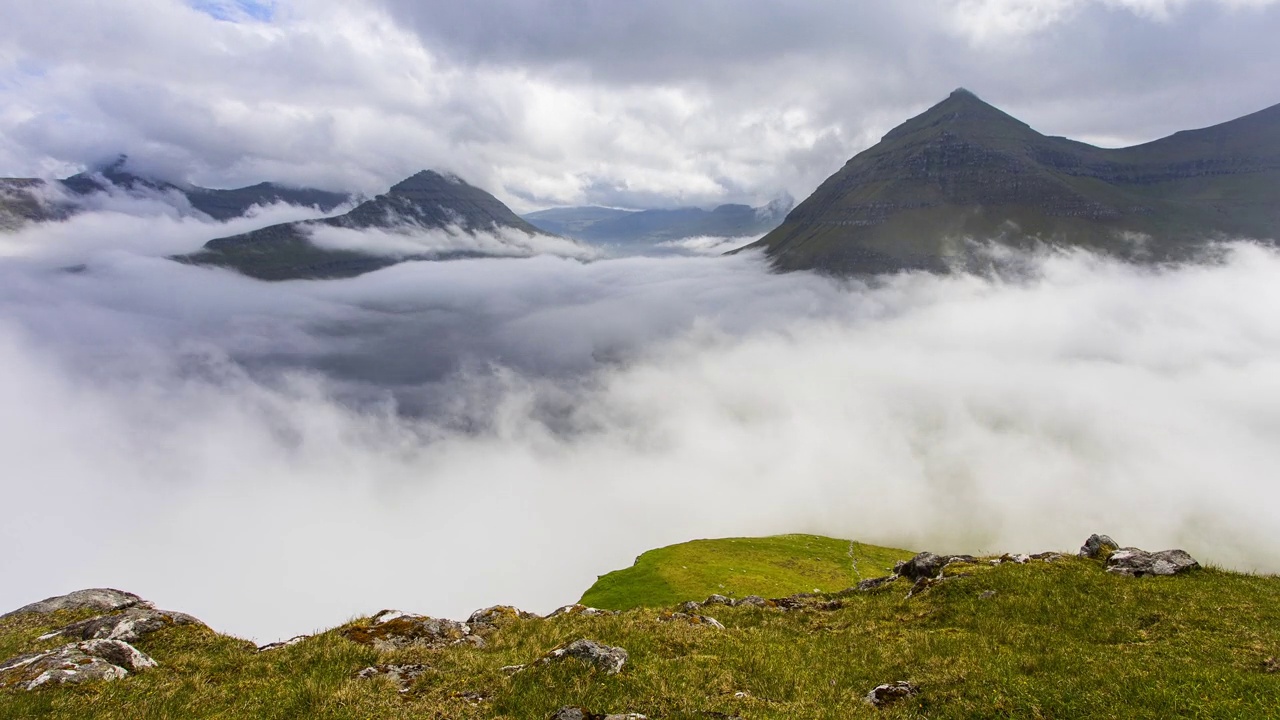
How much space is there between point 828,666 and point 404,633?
1741 cm

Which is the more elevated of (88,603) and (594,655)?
(594,655)

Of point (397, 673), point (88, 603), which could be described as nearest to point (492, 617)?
point (397, 673)

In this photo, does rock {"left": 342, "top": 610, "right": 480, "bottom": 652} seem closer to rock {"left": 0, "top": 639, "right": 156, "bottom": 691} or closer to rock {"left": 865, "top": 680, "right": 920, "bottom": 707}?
rock {"left": 0, "top": 639, "right": 156, "bottom": 691}

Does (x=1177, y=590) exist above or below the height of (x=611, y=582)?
above

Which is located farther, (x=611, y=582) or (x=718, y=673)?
(x=611, y=582)

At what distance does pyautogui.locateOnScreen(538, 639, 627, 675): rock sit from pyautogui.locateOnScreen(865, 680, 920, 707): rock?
7.80 metres

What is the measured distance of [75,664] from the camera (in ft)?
55.8

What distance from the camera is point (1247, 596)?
23125 mm

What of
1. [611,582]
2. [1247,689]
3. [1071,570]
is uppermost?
[1247,689]

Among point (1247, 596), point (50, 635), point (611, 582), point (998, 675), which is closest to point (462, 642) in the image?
point (50, 635)

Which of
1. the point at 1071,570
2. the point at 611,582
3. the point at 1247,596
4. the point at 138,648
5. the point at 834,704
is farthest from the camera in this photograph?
the point at 611,582

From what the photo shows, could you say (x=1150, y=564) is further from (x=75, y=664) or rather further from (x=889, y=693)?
(x=75, y=664)

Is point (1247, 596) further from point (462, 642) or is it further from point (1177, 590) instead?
point (462, 642)

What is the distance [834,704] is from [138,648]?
25.3m
